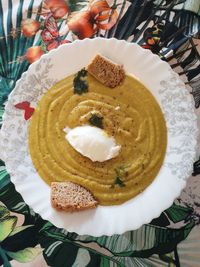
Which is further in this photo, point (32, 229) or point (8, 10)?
point (8, 10)

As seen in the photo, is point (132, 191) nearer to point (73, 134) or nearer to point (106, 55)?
point (73, 134)

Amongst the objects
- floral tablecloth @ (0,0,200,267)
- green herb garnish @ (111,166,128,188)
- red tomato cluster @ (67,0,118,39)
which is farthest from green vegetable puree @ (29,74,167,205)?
red tomato cluster @ (67,0,118,39)

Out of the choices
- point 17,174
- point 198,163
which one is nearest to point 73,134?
point 17,174

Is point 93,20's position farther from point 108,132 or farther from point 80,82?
point 108,132

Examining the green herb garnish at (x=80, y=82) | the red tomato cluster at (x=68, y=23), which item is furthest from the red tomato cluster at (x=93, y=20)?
the green herb garnish at (x=80, y=82)

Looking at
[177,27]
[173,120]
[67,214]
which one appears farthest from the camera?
[177,27]

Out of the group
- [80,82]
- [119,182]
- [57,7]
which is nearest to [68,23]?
[57,7]

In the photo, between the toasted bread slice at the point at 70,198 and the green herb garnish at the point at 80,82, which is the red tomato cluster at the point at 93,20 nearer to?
the green herb garnish at the point at 80,82
